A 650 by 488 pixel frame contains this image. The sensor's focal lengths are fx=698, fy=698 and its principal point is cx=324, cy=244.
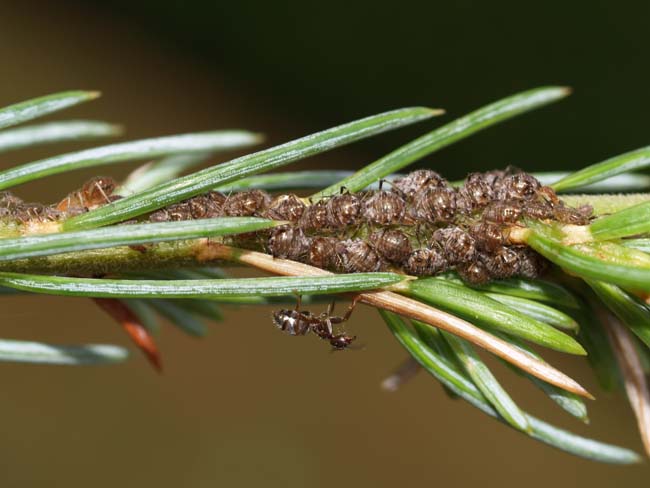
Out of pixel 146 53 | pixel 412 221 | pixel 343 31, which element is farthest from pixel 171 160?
pixel 146 53

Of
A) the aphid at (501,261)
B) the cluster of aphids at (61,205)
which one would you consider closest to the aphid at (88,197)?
the cluster of aphids at (61,205)

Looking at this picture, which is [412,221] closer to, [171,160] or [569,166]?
[171,160]

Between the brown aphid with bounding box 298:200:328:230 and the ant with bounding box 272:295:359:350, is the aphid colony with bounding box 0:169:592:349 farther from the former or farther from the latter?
the ant with bounding box 272:295:359:350

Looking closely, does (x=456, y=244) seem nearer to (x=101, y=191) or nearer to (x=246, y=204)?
(x=246, y=204)

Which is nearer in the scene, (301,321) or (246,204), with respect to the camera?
(246,204)

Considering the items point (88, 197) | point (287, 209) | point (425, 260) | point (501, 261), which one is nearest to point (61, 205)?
point (88, 197)

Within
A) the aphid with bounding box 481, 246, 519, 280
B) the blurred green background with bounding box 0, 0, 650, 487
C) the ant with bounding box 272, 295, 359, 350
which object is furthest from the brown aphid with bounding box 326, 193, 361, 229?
the blurred green background with bounding box 0, 0, 650, 487

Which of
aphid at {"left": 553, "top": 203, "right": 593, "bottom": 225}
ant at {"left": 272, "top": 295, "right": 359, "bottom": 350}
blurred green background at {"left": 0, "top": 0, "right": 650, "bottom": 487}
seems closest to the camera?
aphid at {"left": 553, "top": 203, "right": 593, "bottom": 225}
